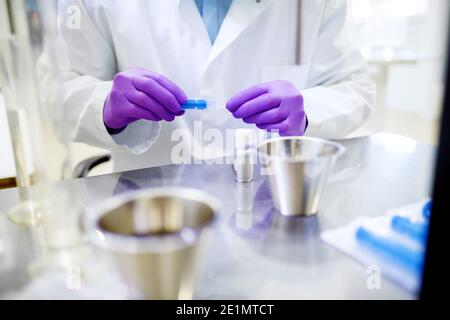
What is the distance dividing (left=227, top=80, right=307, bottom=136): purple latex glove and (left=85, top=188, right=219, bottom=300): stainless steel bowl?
34cm

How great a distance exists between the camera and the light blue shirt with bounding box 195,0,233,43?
823 mm

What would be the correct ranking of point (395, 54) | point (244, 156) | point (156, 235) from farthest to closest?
point (395, 54)
point (244, 156)
point (156, 235)

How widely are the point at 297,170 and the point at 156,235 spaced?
16 centimetres

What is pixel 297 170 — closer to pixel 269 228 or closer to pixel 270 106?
pixel 269 228

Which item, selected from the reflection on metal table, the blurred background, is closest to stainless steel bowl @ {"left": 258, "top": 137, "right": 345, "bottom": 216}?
the reflection on metal table

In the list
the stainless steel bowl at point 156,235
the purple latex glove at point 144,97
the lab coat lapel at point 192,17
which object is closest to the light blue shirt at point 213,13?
the lab coat lapel at point 192,17

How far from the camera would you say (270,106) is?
0.62 meters

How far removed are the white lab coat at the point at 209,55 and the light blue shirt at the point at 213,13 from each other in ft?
0.12

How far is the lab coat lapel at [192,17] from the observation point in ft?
2.57

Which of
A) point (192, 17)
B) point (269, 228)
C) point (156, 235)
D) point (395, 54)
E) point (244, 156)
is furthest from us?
point (395, 54)

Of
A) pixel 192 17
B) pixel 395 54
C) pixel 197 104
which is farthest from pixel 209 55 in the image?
pixel 395 54

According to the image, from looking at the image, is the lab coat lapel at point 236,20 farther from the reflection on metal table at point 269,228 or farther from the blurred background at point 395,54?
the blurred background at point 395,54

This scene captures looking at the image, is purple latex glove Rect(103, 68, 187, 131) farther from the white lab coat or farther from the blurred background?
the blurred background
